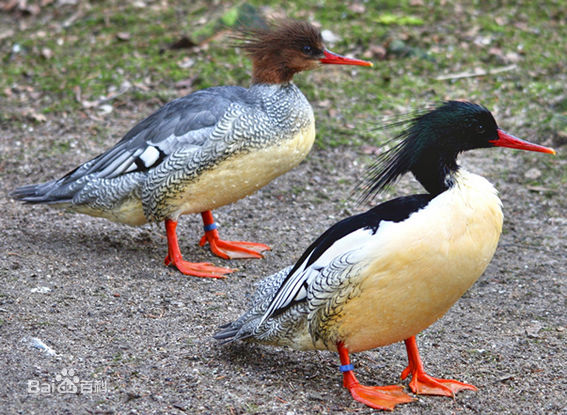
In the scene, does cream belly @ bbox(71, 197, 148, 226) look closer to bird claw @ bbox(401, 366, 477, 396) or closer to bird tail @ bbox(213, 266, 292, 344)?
bird tail @ bbox(213, 266, 292, 344)

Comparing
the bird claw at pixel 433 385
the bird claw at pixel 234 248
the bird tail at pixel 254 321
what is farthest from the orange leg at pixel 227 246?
the bird claw at pixel 433 385

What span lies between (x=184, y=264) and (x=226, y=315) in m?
0.90

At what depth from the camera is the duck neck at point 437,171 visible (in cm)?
382

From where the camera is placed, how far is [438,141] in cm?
391

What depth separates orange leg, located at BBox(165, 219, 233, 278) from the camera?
5660mm

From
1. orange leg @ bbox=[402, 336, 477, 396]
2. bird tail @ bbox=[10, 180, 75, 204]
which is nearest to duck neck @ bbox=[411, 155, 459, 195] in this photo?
orange leg @ bbox=[402, 336, 477, 396]

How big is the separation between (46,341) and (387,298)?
203 centimetres

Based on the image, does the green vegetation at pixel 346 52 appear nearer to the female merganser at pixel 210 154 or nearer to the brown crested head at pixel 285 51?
the brown crested head at pixel 285 51

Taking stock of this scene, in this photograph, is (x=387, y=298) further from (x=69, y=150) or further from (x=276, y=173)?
(x=69, y=150)

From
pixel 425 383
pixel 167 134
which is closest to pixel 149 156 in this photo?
pixel 167 134

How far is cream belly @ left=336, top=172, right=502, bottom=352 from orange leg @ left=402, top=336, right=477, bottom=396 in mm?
344

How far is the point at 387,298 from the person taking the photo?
3756 mm

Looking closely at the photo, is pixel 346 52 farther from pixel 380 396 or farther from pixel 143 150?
pixel 380 396

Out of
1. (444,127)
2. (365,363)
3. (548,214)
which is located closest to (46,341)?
(365,363)
